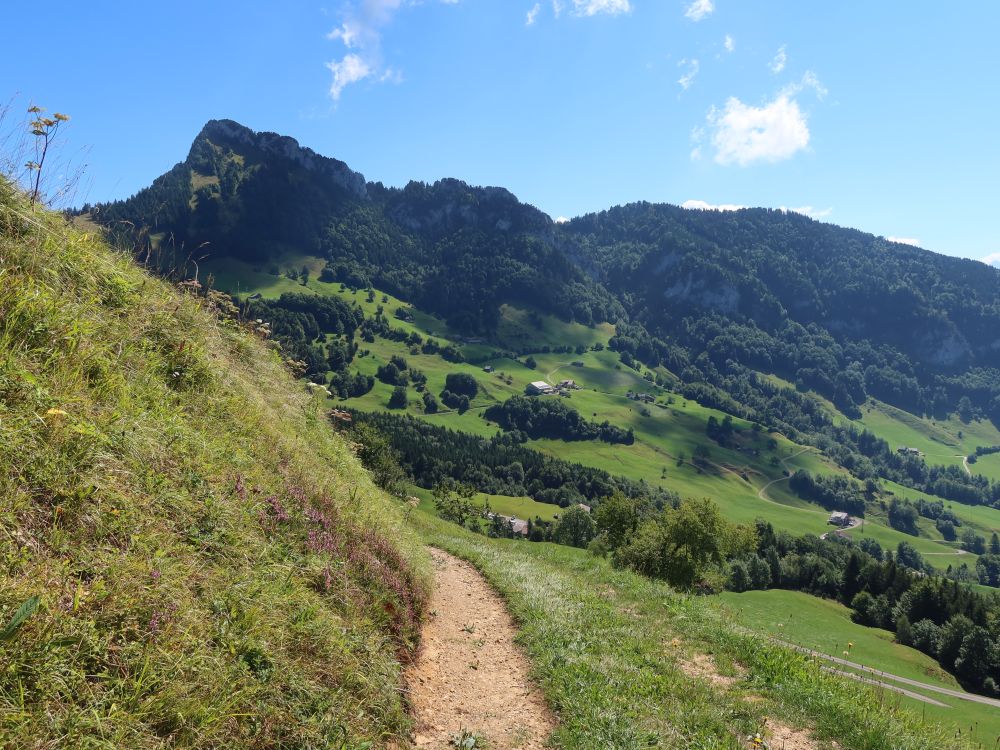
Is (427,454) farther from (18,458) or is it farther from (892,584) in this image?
(18,458)

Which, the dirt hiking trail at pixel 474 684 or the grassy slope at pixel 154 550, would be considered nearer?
the grassy slope at pixel 154 550

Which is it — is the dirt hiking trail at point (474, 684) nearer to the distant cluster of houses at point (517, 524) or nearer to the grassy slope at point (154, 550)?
the grassy slope at point (154, 550)

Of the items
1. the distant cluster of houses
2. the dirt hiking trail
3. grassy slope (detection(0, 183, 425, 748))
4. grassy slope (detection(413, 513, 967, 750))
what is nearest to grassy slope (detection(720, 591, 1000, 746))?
grassy slope (detection(413, 513, 967, 750))

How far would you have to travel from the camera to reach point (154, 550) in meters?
6.12

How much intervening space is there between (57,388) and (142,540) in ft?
8.35

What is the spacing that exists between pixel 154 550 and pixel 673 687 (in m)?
9.28

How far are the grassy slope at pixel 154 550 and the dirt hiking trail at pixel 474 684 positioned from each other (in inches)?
36.0

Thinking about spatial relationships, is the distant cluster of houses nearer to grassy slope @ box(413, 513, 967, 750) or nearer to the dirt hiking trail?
the dirt hiking trail

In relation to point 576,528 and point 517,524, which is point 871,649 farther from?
point 517,524

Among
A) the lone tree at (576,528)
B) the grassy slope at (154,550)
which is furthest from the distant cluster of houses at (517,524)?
A: the grassy slope at (154,550)

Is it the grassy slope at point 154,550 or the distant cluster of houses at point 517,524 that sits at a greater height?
the grassy slope at point 154,550

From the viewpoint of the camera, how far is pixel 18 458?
5.59 meters

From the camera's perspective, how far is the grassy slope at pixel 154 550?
183 inches

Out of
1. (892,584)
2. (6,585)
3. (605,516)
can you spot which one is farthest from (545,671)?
(892,584)
